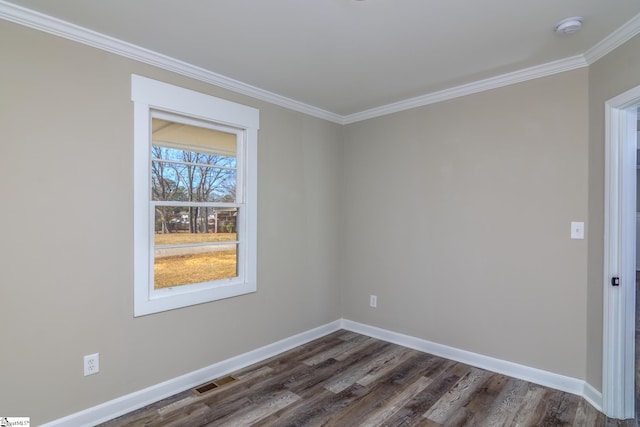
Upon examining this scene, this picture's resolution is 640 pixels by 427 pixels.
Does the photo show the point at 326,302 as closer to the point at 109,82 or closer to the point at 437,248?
the point at 437,248

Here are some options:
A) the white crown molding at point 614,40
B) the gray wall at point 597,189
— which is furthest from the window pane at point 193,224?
the white crown molding at point 614,40

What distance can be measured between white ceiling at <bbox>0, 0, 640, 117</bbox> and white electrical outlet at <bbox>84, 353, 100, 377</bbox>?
6.94 ft

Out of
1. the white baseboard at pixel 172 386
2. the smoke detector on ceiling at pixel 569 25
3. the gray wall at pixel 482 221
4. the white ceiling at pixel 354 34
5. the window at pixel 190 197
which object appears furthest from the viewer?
the gray wall at pixel 482 221

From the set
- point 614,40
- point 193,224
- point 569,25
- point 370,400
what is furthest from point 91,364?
point 614,40

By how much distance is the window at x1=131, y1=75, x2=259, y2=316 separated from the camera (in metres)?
2.42

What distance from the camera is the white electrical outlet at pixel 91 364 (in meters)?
2.16

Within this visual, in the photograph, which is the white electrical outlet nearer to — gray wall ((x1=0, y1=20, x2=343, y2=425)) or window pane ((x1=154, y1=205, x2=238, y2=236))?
gray wall ((x1=0, y1=20, x2=343, y2=425))

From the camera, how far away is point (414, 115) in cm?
342

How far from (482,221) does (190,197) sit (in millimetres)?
2541

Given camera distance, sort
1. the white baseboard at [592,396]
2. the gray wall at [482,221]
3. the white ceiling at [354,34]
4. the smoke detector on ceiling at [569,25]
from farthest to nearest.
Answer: the gray wall at [482,221] → the white baseboard at [592,396] → the smoke detector on ceiling at [569,25] → the white ceiling at [354,34]

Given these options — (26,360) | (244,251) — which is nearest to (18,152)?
(26,360)

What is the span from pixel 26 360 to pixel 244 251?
5.29ft

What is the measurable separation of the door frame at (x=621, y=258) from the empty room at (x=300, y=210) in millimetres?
12

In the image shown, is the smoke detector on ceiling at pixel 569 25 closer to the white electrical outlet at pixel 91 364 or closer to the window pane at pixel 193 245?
the window pane at pixel 193 245
